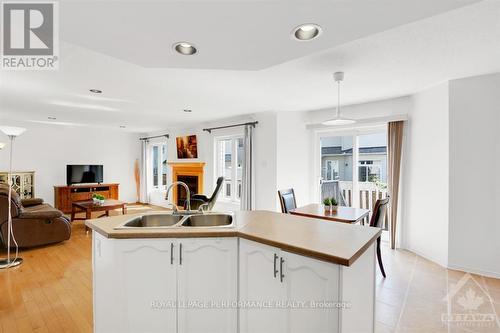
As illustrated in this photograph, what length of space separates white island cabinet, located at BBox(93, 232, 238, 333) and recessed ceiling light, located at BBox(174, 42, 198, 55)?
1260 mm

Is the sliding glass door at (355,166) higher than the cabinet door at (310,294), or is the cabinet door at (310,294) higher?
the sliding glass door at (355,166)

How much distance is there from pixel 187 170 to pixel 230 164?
59.1 inches

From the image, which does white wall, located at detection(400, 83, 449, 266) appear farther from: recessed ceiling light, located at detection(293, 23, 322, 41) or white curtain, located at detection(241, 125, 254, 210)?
recessed ceiling light, located at detection(293, 23, 322, 41)

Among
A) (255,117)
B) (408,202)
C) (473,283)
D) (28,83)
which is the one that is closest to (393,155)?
(408,202)

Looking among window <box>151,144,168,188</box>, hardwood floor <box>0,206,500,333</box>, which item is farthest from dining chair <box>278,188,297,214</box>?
window <box>151,144,168,188</box>

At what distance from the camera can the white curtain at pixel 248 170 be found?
5059 mm

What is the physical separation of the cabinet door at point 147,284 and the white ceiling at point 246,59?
51.2 inches

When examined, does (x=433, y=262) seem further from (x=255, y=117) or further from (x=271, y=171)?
(x=255, y=117)

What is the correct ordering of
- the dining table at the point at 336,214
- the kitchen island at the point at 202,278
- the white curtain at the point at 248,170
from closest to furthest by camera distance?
the kitchen island at the point at 202,278, the dining table at the point at 336,214, the white curtain at the point at 248,170

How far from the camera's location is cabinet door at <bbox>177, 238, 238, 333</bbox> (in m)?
1.63

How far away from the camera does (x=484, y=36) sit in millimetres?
2027

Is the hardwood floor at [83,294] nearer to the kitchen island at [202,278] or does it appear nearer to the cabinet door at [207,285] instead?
the kitchen island at [202,278]

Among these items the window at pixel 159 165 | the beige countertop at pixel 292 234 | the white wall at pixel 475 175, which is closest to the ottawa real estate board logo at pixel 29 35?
the beige countertop at pixel 292 234

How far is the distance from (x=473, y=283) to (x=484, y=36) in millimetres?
2596
